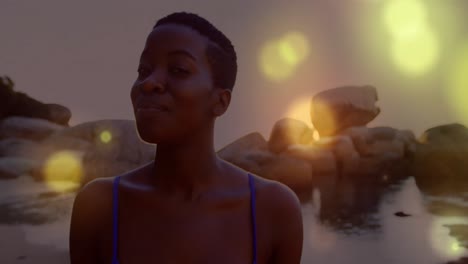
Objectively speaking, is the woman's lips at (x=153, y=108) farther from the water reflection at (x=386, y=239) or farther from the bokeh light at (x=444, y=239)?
the bokeh light at (x=444, y=239)

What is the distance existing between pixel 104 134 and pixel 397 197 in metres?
9.66

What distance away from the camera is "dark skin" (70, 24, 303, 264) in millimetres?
1745

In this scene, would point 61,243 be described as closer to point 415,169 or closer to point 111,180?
point 111,180

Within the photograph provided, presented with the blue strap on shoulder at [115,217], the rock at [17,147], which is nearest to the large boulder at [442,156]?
the rock at [17,147]

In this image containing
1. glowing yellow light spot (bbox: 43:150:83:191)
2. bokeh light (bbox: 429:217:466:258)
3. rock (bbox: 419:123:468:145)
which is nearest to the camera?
bokeh light (bbox: 429:217:466:258)

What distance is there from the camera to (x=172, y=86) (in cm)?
173

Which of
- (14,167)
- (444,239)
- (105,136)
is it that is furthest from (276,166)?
(14,167)

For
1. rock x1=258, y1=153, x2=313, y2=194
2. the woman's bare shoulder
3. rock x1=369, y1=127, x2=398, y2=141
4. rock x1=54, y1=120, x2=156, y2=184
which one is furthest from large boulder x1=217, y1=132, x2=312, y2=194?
the woman's bare shoulder

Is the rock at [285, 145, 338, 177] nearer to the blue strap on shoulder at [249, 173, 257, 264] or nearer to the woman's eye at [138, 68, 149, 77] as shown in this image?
the blue strap on shoulder at [249, 173, 257, 264]

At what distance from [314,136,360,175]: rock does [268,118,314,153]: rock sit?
0.75m

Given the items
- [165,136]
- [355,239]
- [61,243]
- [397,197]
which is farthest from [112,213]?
[397,197]

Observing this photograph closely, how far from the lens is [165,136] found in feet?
5.67

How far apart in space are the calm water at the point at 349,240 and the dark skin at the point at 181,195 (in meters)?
6.29

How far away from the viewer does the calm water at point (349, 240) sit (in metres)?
7.96
